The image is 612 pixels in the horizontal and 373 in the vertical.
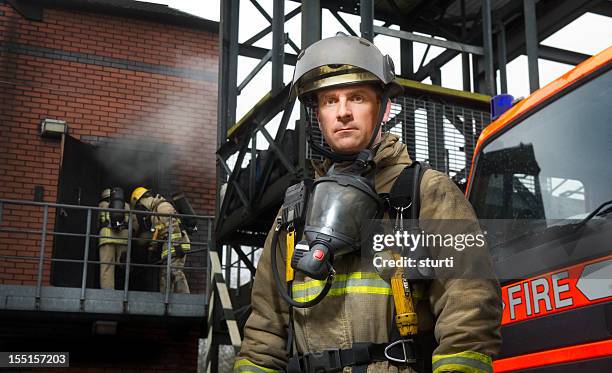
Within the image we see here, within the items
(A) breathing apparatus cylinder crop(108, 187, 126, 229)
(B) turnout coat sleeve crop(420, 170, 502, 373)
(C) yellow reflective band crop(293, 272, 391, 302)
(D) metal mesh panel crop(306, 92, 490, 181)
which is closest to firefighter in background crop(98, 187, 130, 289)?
(A) breathing apparatus cylinder crop(108, 187, 126, 229)

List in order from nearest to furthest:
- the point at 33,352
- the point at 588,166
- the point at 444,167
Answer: the point at 588,166 < the point at 444,167 < the point at 33,352

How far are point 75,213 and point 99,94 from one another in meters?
2.46

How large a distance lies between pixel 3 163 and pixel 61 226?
1.67 meters

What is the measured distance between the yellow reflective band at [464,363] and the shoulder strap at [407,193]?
1.44 ft

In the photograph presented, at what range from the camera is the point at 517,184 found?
158 inches

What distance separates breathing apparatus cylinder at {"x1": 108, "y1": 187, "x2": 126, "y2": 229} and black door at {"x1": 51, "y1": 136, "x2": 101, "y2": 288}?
2.31 feet

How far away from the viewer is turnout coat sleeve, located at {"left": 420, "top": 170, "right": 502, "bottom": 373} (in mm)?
2020

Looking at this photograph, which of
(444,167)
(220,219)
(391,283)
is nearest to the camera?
(391,283)

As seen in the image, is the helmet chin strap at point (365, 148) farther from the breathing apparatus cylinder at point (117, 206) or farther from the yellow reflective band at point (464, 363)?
the breathing apparatus cylinder at point (117, 206)

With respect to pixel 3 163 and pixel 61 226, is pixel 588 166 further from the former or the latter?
pixel 3 163

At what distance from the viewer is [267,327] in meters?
2.46

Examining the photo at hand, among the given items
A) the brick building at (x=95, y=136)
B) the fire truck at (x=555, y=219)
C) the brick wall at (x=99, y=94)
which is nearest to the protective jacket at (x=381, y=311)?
the fire truck at (x=555, y=219)

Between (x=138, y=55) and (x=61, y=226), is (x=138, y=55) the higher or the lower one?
the higher one

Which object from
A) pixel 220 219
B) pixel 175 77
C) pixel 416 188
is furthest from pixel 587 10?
pixel 416 188
